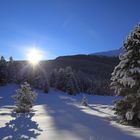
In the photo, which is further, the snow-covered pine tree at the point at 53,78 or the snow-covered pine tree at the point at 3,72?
the snow-covered pine tree at the point at 53,78

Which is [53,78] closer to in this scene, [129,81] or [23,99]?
[23,99]

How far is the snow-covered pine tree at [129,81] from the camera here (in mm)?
14547

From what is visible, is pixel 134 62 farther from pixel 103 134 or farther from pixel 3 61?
pixel 3 61

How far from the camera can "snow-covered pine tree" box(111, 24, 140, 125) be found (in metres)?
14.5

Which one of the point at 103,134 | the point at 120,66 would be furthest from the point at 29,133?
the point at 120,66

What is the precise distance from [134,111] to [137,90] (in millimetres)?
1095

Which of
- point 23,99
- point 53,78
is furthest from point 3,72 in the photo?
point 23,99

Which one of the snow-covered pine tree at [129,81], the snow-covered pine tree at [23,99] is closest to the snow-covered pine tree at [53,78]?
the snow-covered pine tree at [23,99]

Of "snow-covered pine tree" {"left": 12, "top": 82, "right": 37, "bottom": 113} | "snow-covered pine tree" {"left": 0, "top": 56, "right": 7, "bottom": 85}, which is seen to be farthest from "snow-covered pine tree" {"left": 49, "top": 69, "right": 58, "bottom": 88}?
"snow-covered pine tree" {"left": 12, "top": 82, "right": 37, "bottom": 113}

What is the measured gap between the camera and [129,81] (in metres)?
14.7

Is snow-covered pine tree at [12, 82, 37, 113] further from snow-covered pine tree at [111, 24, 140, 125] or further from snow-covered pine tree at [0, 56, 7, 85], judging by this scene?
snow-covered pine tree at [0, 56, 7, 85]

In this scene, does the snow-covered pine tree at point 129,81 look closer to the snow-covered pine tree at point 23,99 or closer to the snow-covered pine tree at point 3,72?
A: the snow-covered pine tree at point 23,99

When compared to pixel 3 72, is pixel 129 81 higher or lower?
lower

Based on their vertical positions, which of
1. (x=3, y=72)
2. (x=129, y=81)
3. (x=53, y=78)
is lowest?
(x=53, y=78)
